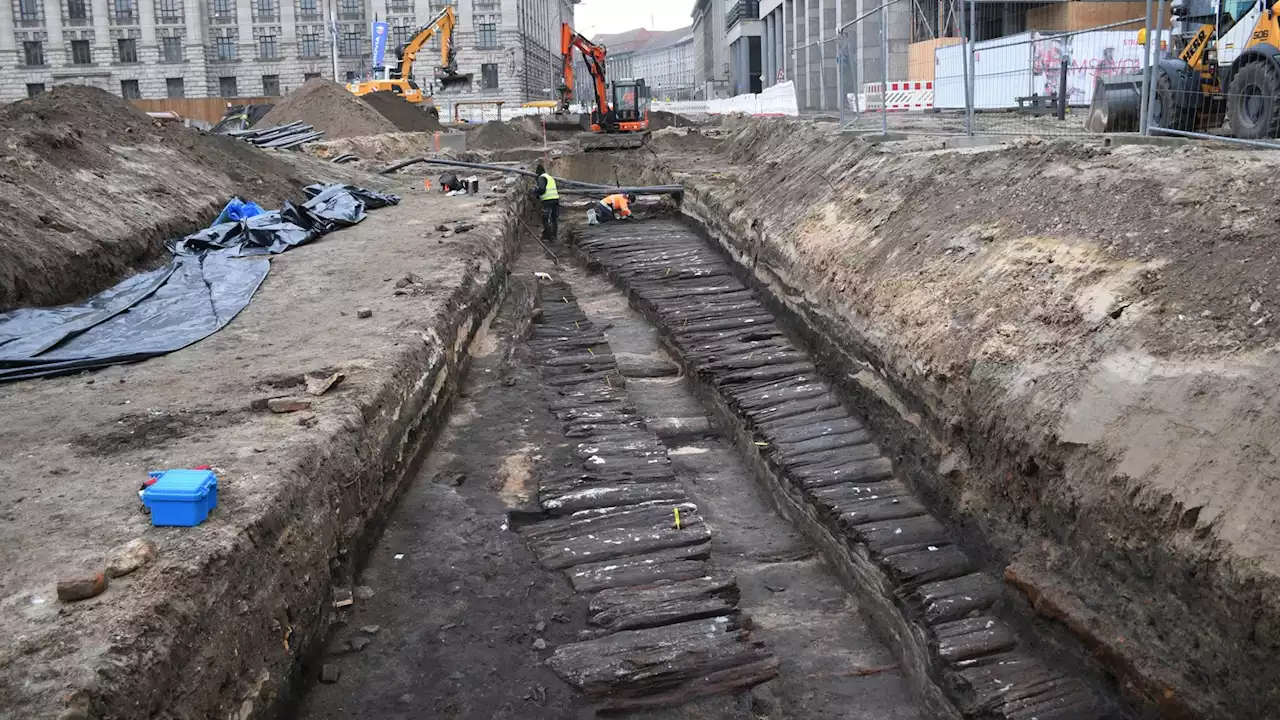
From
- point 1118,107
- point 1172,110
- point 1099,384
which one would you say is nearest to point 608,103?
point 1118,107

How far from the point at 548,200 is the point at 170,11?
179 feet

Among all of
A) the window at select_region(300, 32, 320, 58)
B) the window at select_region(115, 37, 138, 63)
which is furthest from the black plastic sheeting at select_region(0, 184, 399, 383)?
the window at select_region(115, 37, 138, 63)

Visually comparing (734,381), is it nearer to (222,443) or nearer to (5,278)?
(222,443)

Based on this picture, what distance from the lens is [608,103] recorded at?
85.7 feet

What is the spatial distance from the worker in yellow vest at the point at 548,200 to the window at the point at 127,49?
55.0 meters

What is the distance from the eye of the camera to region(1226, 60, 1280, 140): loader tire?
24.9 ft

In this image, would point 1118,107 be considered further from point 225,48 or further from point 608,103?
point 225,48

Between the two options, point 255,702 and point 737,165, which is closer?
point 255,702

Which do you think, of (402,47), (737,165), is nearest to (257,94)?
(402,47)

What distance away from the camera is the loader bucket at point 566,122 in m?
30.5

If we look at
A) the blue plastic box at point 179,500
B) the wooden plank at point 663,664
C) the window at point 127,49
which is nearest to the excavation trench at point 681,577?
the wooden plank at point 663,664

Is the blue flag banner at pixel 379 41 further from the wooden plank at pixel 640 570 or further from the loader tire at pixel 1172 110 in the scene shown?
the wooden plank at pixel 640 570

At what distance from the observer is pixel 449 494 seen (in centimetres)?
625

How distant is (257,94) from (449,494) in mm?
62609
